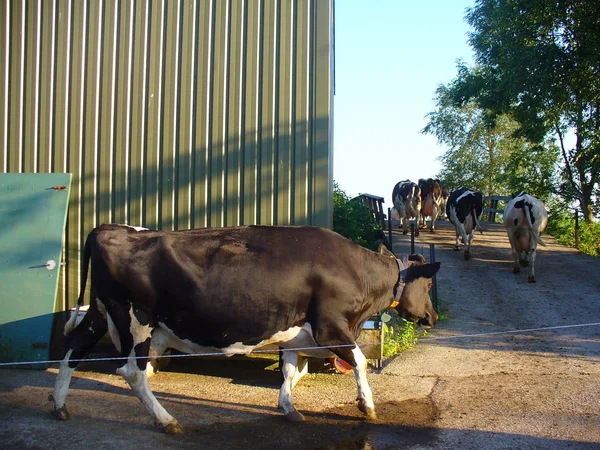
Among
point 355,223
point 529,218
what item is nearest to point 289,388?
point 355,223

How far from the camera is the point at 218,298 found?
20.8 feet

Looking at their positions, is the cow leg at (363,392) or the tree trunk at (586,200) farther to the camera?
the tree trunk at (586,200)

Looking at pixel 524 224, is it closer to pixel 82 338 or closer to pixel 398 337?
pixel 398 337

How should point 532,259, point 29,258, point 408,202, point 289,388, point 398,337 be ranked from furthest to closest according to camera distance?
point 408,202 → point 532,259 → point 398,337 → point 29,258 → point 289,388

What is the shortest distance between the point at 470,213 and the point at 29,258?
12261 mm

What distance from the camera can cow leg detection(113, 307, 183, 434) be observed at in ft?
20.1

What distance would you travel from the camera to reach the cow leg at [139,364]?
6125 mm

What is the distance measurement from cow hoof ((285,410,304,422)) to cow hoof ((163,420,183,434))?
1052mm

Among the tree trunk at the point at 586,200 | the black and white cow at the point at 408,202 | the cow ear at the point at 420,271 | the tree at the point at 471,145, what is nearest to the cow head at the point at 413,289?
the cow ear at the point at 420,271

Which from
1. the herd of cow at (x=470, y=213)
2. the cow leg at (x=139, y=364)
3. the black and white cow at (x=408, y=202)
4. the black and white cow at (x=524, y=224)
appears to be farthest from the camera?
the black and white cow at (x=408, y=202)

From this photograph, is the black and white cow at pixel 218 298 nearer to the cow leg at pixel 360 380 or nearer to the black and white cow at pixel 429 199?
the cow leg at pixel 360 380

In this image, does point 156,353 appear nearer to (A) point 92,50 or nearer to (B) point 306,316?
(B) point 306,316

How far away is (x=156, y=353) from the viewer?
663cm

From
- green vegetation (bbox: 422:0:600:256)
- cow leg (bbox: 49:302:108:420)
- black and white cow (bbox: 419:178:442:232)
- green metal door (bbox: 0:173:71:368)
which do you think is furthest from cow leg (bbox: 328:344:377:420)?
black and white cow (bbox: 419:178:442:232)
